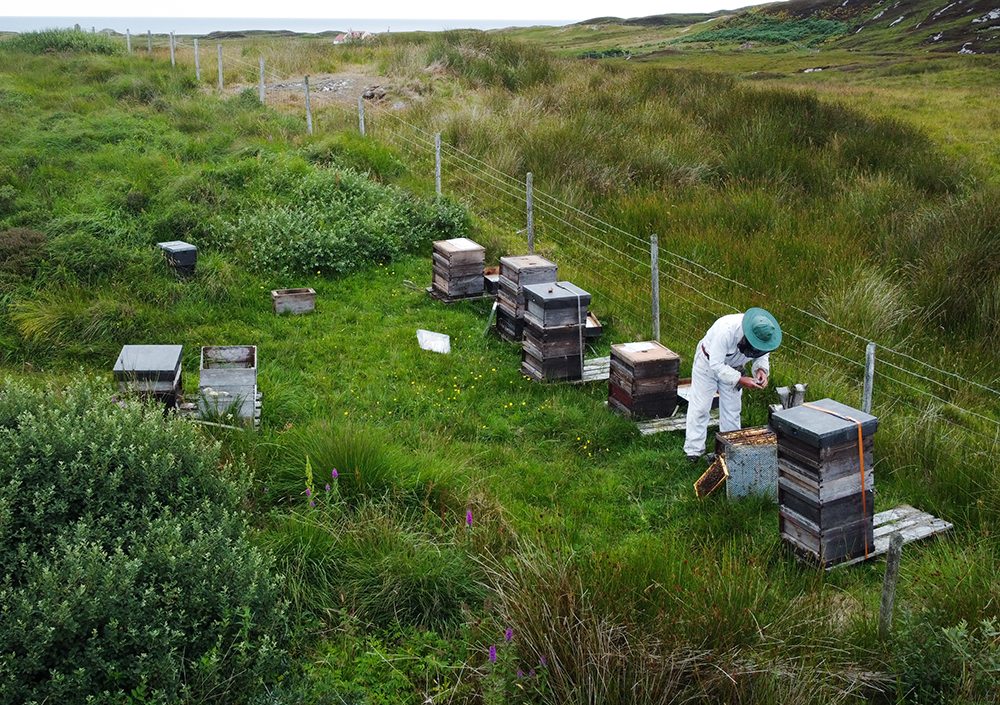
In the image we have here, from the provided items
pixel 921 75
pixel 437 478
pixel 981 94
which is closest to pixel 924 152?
pixel 981 94

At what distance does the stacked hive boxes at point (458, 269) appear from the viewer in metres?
11.2

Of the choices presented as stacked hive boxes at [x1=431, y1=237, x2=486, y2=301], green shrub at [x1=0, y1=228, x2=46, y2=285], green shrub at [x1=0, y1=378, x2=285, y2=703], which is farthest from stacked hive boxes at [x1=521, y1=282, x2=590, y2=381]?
green shrub at [x1=0, y1=228, x2=46, y2=285]

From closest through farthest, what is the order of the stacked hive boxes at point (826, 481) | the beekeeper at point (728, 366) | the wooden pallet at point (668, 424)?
the stacked hive boxes at point (826, 481) < the beekeeper at point (728, 366) < the wooden pallet at point (668, 424)

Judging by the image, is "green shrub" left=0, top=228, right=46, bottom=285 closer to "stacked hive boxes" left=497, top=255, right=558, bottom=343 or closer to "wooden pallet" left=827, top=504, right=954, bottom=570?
"stacked hive boxes" left=497, top=255, right=558, bottom=343

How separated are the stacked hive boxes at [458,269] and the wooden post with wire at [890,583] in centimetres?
742

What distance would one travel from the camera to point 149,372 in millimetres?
7094

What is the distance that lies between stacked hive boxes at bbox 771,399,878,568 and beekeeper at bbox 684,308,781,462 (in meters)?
1.03

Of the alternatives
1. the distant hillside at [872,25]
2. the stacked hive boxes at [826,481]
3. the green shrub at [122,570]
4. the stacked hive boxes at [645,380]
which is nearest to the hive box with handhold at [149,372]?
the green shrub at [122,570]

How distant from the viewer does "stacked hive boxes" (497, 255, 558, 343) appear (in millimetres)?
9789

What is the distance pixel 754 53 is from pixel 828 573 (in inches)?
2221

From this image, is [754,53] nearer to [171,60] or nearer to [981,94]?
[981,94]

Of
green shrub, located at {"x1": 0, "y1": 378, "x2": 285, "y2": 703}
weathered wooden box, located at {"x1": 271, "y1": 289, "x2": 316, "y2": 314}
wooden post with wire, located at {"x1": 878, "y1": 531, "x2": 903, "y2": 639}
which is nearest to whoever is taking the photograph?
green shrub, located at {"x1": 0, "y1": 378, "x2": 285, "y2": 703}

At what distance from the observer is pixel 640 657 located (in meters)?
4.27

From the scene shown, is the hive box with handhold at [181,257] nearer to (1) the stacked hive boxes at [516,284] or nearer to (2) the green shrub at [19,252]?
(2) the green shrub at [19,252]
